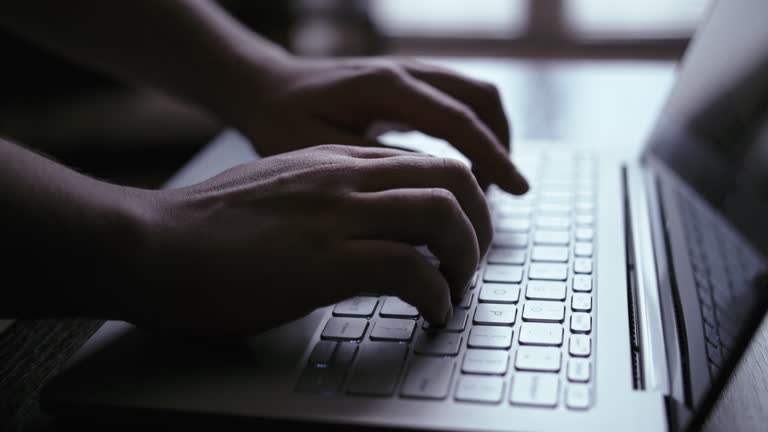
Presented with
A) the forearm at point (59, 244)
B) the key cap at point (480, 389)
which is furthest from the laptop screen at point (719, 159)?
the forearm at point (59, 244)

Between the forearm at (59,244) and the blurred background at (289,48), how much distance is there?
0.70 m

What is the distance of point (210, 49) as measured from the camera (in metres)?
0.74

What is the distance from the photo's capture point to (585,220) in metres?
0.62

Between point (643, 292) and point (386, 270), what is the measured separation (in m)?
0.21

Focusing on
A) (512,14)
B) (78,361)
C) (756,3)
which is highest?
(512,14)

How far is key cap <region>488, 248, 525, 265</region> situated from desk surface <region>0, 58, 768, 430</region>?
0.18 meters

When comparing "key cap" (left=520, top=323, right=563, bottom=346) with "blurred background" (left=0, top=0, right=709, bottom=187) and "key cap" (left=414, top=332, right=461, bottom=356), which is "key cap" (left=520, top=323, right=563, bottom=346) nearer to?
"key cap" (left=414, top=332, right=461, bottom=356)

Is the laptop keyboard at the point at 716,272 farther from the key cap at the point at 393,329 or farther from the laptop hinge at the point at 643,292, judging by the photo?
the key cap at the point at 393,329

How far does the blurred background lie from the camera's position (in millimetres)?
1451

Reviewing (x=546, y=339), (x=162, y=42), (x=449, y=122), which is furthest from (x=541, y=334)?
(x=162, y=42)

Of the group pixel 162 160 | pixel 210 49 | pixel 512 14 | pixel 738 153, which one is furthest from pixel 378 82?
pixel 512 14

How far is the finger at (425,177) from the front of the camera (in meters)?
0.48

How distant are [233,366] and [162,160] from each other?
1125mm

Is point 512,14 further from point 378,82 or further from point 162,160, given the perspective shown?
point 378,82
